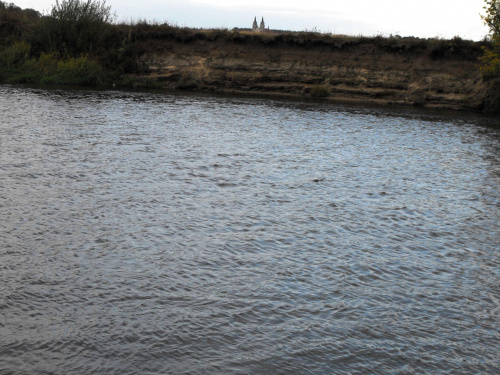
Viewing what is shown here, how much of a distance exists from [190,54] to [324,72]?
10.3m

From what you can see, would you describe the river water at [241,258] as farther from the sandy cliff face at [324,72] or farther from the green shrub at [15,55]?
the green shrub at [15,55]

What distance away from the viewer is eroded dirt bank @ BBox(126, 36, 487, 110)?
37438 millimetres

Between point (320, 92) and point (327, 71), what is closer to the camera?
point (320, 92)

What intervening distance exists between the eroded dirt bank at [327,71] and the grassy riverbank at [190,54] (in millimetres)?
73

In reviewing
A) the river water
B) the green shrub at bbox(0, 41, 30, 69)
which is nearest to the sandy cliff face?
the green shrub at bbox(0, 41, 30, 69)

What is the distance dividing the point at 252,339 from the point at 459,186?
11.4m

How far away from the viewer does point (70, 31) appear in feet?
137

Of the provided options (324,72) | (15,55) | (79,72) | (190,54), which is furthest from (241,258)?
(15,55)

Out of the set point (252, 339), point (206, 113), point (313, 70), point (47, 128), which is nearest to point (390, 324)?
point (252, 339)

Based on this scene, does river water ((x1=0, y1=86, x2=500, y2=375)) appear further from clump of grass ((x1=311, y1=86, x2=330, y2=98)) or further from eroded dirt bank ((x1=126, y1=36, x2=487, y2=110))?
clump of grass ((x1=311, y1=86, x2=330, y2=98))

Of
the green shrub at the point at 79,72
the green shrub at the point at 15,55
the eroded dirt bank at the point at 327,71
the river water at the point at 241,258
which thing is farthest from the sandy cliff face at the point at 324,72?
the river water at the point at 241,258

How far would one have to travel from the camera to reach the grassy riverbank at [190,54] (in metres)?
38.8

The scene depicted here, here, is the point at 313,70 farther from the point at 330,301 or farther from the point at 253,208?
the point at 330,301

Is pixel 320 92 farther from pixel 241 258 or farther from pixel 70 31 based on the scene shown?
pixel 241 258
